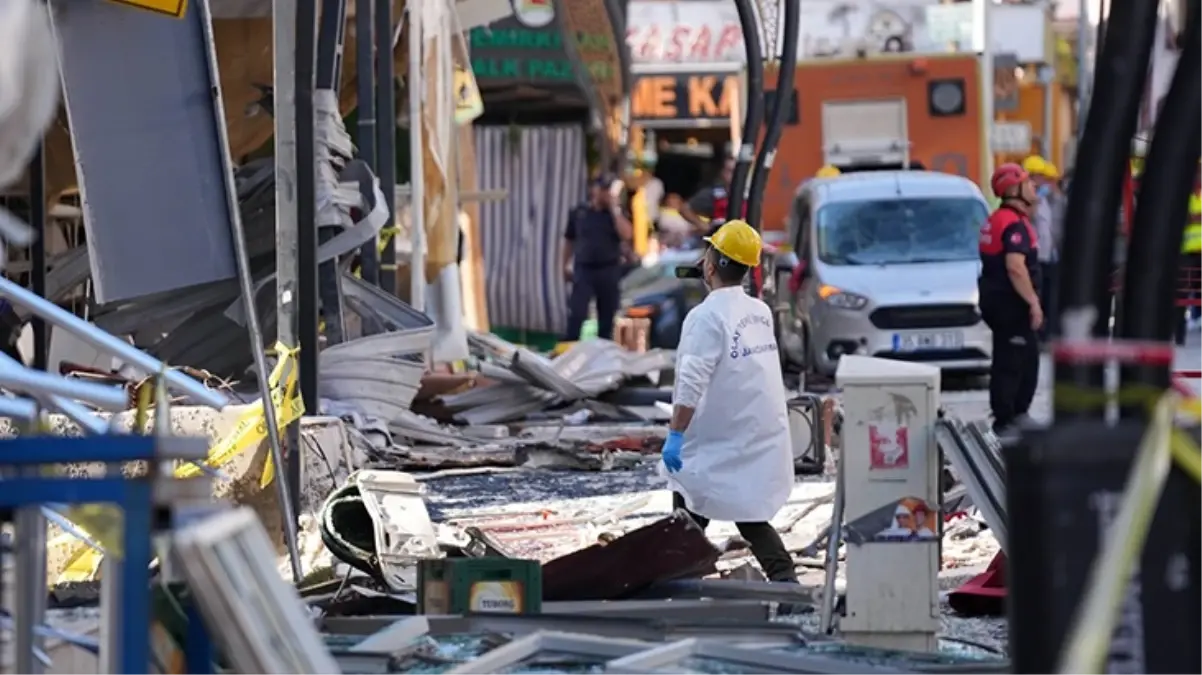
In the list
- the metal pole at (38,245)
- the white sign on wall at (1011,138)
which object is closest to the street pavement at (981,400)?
the metal pole at (38,245)

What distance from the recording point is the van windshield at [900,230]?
2131 centimetres

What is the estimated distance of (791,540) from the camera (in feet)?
33.9

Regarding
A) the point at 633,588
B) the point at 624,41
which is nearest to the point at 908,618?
the point at 633,588

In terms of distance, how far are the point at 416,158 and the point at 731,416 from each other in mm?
8056

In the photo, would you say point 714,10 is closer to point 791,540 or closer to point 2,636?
point 791,540

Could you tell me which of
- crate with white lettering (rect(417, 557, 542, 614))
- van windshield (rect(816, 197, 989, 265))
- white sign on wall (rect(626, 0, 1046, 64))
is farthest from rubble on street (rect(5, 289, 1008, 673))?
white sign on wall (rect(626, 0, 1046, 64))

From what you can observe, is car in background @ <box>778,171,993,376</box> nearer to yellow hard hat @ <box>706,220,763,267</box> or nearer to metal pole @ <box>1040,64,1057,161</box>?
yellow hard hat @ <box>706,220,763,267</box>

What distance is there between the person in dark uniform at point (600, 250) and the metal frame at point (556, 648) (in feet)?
55.9

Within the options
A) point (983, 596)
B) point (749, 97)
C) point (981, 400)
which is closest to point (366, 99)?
point (749, 97)

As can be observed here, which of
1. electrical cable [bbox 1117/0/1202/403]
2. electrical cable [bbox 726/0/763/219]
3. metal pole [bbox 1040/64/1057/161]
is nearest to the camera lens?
electrical cable [bbox 1117/0/1202/403]

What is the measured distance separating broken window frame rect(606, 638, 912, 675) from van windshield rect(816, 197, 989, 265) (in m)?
15.3

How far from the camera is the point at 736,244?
8.91 m

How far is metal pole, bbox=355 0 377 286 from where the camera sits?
1464cm

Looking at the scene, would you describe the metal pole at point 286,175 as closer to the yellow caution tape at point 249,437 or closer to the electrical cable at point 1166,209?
the yellow caution tape at point 249,437
